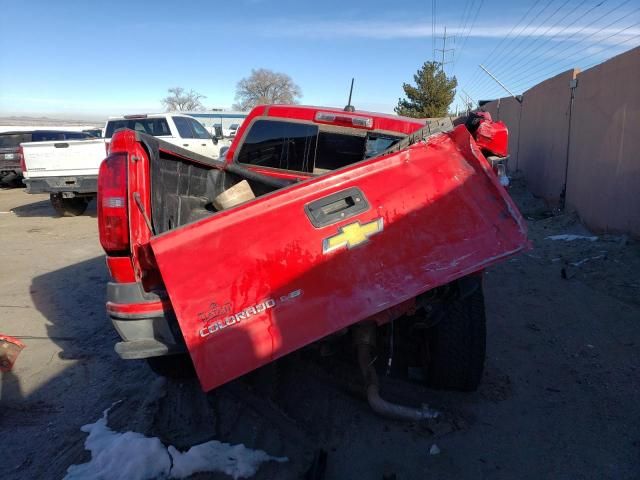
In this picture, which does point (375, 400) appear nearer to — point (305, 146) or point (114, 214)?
point (114, 214)

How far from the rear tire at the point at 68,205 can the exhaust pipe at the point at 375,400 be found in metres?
10.2

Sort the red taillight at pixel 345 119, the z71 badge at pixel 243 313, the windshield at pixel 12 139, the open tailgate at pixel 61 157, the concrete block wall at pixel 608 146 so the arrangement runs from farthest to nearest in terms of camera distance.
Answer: the windshield at pixel 12 139 < the open tailgate at pixel 61 157 < the concrete block wall at pixel 608 146 < the red taillight at pixel 345 119 < the z71 badge at pixel 243 313

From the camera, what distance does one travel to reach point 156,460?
8.73ft

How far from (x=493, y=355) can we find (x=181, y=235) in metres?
2.67

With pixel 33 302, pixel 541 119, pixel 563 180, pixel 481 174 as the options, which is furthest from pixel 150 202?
pixel 541 119

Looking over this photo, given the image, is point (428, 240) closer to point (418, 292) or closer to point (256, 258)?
point (418, 292)

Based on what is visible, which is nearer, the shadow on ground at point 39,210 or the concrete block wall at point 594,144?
the concrete block wall at point 594,144

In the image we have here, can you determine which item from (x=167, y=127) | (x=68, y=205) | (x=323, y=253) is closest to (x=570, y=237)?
(x=323, y=253)

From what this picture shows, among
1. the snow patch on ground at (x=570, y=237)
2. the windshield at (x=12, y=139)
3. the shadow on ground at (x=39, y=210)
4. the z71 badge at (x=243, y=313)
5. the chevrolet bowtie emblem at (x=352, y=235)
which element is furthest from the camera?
the windshield at (x=12, y=139)

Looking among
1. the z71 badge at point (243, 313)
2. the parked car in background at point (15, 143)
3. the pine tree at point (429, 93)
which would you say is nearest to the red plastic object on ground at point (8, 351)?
the z71 badge at point (243, 313)

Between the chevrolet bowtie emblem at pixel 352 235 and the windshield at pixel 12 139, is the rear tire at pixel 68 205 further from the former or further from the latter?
the chevrolet bowtie emblem at pixel 352 235

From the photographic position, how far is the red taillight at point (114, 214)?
2.59 meters

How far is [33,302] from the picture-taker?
18.3 ft

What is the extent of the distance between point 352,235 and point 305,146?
219cm
